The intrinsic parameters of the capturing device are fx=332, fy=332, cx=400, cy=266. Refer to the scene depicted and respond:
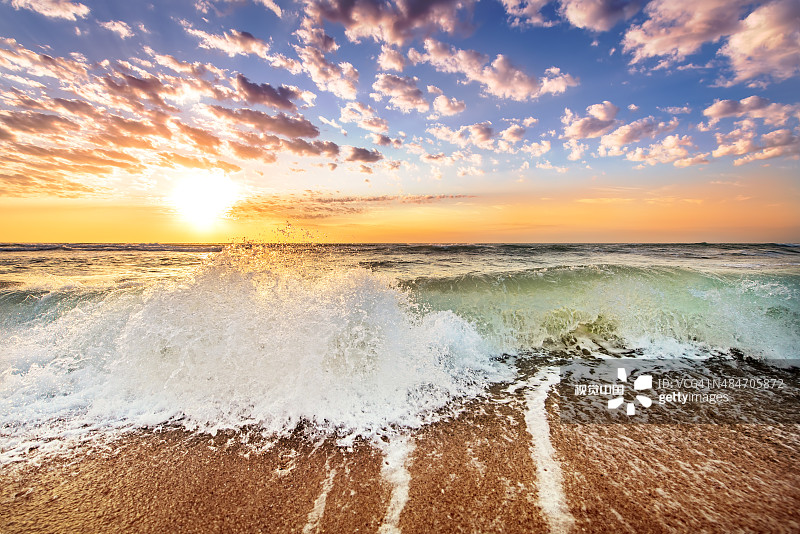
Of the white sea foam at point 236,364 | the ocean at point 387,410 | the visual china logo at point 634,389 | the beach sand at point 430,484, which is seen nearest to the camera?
the beach sand at point 430,484

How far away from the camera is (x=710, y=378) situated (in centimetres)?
472

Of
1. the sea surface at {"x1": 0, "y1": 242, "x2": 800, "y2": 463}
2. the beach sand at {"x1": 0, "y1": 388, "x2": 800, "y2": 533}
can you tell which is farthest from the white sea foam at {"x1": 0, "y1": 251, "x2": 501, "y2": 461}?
the beach sand at {"x1": 0, "y1": 388, "x2": 800, "y2": 533}

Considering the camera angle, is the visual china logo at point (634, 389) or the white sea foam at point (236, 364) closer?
the white sea foam at point (236, 364)

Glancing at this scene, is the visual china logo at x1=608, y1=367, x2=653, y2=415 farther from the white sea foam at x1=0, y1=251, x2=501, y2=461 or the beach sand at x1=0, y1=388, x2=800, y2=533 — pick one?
the white sea foam at x1=0, y1=251, x2=501, y2=461

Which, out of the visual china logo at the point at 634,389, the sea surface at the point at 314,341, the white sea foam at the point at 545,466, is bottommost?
the visual china logo at the point at 634,389

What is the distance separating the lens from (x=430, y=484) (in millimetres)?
2664

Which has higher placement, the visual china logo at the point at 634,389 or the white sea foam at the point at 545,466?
the white sea foam at the point at 545,466

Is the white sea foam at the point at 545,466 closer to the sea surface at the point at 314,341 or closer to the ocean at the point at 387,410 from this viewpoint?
the ocean at the point at 387,410

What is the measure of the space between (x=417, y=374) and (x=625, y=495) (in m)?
2.55

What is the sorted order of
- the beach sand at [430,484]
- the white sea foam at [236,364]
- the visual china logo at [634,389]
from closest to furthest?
the beach sand at [430,484], the white sea foam at [236,364], the visual china logo at [634,389]

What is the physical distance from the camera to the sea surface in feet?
12.4

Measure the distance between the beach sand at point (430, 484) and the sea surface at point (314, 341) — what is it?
402 millimetres

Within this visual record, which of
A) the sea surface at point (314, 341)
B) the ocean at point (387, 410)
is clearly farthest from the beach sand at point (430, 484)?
the sea surface at point (314, 341)

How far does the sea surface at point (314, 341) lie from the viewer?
3770mm
